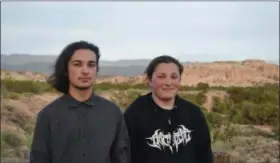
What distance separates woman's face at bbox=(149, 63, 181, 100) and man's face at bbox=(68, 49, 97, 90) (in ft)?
2.11

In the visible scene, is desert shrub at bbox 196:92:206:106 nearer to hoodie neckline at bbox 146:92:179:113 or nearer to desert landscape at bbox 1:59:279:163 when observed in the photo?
desert landscape at bbox 1:59:279:163

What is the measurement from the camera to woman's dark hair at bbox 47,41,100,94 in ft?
13.1

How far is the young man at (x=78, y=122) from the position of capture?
3771mm

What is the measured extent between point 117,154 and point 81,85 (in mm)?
555

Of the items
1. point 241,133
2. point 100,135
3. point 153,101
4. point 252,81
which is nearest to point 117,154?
point 100,135

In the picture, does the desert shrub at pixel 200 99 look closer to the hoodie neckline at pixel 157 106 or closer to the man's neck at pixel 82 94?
the hoodie neckline at pixel 157 106

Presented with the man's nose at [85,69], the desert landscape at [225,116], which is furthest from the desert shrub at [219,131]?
the man's nose at [85,69]

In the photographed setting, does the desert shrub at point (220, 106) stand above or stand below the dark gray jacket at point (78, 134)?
below

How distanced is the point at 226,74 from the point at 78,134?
75.0 metres

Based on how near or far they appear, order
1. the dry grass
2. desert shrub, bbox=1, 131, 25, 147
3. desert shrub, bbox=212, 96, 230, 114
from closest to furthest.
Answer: the dry grass → desert shrub, bbox=1, 131, 25, 147 → desert shrub, bbox=212, 96, 230, 114

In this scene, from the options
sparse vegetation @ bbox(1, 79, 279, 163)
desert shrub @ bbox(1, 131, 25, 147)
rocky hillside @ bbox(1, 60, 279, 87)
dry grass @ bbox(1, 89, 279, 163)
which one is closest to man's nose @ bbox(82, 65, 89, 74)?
sparse vegetation @ bbox(1, 79, 279, 163)

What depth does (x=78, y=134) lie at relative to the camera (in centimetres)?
380

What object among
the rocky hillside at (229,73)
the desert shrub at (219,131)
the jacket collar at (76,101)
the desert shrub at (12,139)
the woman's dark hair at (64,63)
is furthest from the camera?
the rocky hillside at (229,73)

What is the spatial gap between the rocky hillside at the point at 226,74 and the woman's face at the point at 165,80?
6135 centimetres
